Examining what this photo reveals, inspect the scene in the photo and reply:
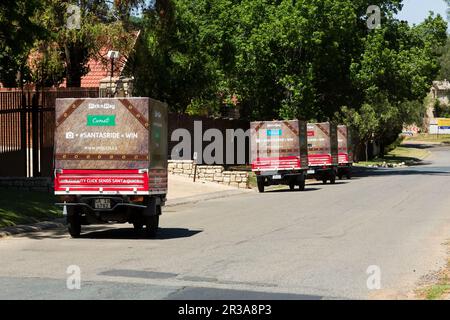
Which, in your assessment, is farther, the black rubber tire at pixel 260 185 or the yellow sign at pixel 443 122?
the yellow sign at pixel 443 122

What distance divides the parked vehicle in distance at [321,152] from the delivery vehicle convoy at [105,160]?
22.8 m

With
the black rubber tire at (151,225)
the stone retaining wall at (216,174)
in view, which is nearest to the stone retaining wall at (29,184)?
the black rubber tire at (151,225)

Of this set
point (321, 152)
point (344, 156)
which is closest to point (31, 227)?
point (321, 152)

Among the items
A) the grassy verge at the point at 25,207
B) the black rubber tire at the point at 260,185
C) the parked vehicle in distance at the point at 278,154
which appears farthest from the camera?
the black rubber tire at the point at 260,185

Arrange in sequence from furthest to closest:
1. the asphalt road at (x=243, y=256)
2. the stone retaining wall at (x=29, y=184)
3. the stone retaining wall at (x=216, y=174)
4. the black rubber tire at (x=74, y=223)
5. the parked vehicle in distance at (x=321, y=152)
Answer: the parked vehicle in distance at (x=321, y=152), the stone retaining wall at (x=216, y=174), the stone retaining wall at (x=29, y=184), the black rubber tire at (x=74, y=223), the asphalt road at (x=243, y=256)

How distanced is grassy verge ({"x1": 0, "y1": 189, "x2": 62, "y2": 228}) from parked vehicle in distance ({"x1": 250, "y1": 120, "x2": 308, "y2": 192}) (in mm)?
12426

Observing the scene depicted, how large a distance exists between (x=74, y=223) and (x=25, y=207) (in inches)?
155

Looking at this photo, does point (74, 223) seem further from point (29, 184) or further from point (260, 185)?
point (260, 185)

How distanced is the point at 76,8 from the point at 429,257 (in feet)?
70.1

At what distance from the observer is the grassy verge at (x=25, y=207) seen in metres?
17.6

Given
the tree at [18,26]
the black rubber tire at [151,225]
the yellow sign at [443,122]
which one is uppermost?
the yellow sign at [443,122]

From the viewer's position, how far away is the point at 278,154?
32.6 metres

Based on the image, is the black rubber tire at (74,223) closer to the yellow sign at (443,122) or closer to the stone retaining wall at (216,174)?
the stone retaining wall at (216,174)

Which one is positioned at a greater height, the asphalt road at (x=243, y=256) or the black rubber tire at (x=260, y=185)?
the black rubber tire at (x=260, y=185)
